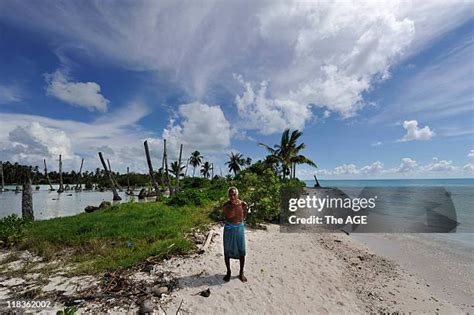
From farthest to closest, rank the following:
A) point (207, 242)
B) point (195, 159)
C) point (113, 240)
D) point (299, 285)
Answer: point (195, 159) → point (113, 240) → point (207, 242) → point (299, 285)

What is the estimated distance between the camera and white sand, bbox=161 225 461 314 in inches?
183

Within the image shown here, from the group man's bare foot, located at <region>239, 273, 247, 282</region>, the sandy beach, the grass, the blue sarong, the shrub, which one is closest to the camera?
the sandy beach

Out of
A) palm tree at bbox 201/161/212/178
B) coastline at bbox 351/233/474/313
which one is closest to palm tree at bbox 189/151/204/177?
palm tree at bbox 201/161/212/178

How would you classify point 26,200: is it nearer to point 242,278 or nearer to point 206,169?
point 242,278

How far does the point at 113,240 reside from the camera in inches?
305

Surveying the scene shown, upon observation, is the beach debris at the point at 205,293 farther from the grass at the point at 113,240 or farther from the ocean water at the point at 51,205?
the ocean water at the point at 51,205

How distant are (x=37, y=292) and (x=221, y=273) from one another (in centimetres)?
336

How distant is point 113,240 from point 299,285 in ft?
17.9

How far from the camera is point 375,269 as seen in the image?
696 centimetres

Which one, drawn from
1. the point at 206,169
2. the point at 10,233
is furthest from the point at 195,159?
the point at 10,233

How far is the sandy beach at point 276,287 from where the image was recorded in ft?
14.8

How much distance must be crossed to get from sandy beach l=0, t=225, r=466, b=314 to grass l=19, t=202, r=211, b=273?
54cm

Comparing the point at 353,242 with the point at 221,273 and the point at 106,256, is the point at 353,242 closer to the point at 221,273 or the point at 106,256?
the point at 221,273

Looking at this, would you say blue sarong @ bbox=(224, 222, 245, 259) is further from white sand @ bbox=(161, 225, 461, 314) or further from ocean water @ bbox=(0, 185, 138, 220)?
ocean water @ bbox=(0, 185, 138, 220)
